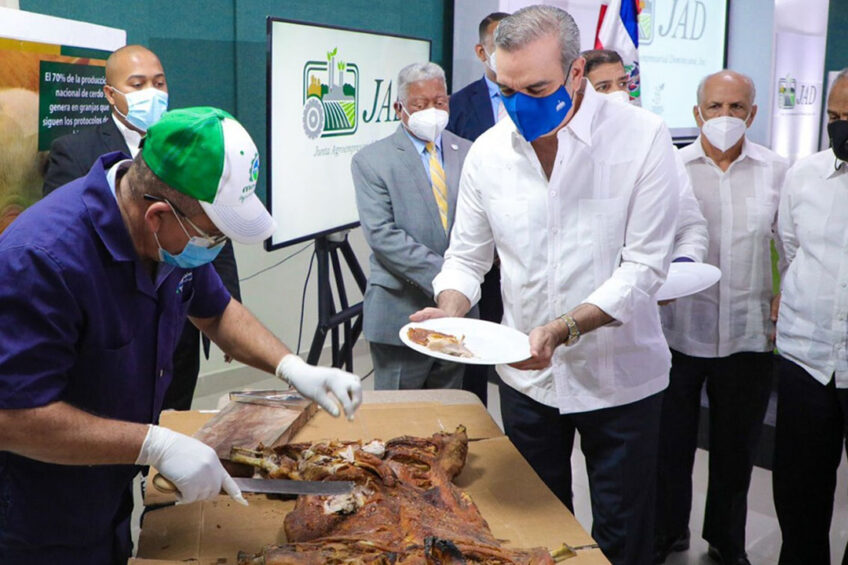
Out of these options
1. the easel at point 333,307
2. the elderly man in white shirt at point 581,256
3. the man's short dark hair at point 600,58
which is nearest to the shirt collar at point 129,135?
the easel at point 333,307

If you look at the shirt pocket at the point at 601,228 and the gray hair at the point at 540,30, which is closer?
the gray hair at the point at 540,30

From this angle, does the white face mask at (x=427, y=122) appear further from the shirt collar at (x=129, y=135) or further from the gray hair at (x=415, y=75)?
the shirt collar at (x=129, y=135)

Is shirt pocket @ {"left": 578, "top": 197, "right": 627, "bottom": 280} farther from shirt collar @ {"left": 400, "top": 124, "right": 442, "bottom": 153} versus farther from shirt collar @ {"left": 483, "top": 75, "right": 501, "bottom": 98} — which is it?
shirt collar @ {"left": 483, "top": 75, "right": 501, "bottom": 98}

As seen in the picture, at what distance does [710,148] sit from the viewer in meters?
3.05

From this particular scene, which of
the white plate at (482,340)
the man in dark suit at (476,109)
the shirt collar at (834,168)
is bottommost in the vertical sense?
the white plate at (482,340)


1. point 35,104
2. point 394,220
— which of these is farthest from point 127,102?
point 394,220

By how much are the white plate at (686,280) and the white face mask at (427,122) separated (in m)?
1.21

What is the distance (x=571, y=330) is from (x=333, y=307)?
6.97ft

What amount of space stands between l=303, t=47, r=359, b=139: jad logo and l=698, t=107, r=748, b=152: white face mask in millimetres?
1724

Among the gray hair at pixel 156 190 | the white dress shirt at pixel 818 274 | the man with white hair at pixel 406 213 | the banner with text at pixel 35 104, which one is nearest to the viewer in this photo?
the gray hair at pixel 156 190

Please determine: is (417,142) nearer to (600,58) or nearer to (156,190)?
(600,58)

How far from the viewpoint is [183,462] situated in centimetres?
146

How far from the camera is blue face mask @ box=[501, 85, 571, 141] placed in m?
1.97

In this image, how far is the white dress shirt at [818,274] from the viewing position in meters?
2.48
